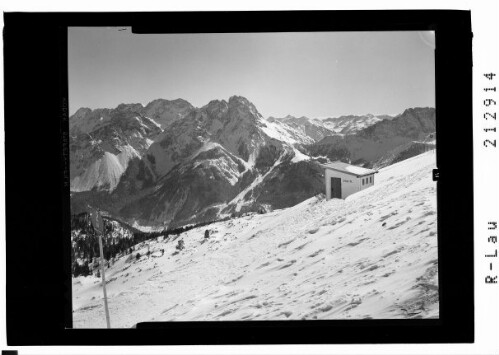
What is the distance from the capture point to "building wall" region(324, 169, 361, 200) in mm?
3746

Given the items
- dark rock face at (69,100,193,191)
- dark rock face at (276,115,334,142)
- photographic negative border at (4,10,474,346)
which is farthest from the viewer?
dark rock face at (276,115,334,142)

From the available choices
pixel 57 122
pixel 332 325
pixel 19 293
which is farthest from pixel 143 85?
pixel 332 325

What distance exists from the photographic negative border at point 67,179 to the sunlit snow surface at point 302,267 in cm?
11

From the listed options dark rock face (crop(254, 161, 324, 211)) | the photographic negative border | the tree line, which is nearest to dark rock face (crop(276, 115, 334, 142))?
dark rock face (crop(254, 161, 324, 211))

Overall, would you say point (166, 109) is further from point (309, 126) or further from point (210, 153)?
point (309, 126)

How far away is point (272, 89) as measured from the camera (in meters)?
3.65

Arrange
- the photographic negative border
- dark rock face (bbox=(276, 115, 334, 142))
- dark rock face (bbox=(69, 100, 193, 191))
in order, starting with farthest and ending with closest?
dark rock face (bbox=(276, 115, 334, 142)), dark rock face (bbox=(69, 100, 193, 191)), the photographic negative border

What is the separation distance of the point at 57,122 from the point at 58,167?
1.02 feet

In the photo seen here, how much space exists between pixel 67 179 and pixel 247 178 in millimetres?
1313

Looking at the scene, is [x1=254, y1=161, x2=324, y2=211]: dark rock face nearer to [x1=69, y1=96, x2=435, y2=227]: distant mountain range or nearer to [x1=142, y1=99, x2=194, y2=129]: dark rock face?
[x1=69, y1=96, x2=435, y2=227]: distant mountain range

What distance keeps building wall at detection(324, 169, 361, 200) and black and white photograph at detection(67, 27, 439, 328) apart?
0.01m

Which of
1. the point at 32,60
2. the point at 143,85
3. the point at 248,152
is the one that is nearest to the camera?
the point at 32,60

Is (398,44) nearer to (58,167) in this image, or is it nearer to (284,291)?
(284,291)

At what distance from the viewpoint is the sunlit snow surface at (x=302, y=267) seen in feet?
11.6
